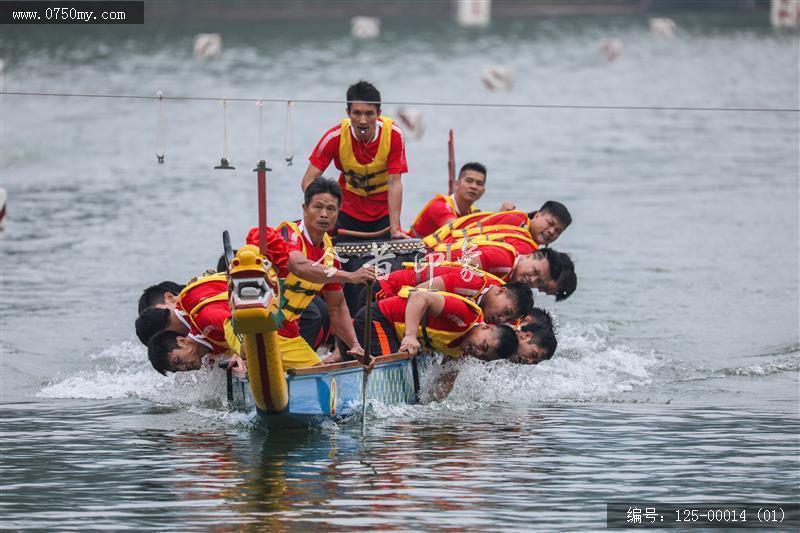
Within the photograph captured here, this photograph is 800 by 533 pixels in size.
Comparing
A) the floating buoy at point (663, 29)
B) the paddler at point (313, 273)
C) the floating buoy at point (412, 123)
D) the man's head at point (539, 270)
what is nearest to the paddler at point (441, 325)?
the paddler at point (313, 273)

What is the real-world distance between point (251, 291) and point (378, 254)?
347cm

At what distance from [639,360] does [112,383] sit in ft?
17.7

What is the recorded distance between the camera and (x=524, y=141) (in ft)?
117

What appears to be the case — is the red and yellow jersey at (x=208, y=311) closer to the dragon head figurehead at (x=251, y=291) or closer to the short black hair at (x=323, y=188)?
the short black hair at (x=323, y=188)

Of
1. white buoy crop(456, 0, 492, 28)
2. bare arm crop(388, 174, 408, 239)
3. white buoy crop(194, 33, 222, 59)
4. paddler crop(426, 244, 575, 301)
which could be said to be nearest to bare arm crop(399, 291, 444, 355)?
paddler crop(426, 244, 575, 301)

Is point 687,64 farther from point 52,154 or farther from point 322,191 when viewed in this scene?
point 322,191

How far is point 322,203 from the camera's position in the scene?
1190 cm

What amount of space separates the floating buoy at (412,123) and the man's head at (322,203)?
2367cm

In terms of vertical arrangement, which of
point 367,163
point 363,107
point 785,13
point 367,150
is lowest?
point 367,163

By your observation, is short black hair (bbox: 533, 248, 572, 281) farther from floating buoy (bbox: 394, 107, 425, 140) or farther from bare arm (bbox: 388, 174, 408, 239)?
floating buoy (bbox: 394, 107, 425, 140)

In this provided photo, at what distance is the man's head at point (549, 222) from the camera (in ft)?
50.1

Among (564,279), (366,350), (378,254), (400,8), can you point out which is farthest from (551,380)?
(400,8)

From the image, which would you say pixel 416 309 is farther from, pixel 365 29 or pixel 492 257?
pixel 365 29

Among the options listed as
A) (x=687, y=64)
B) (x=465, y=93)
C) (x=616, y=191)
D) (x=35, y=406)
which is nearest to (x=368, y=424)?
(x=35, y=406)
